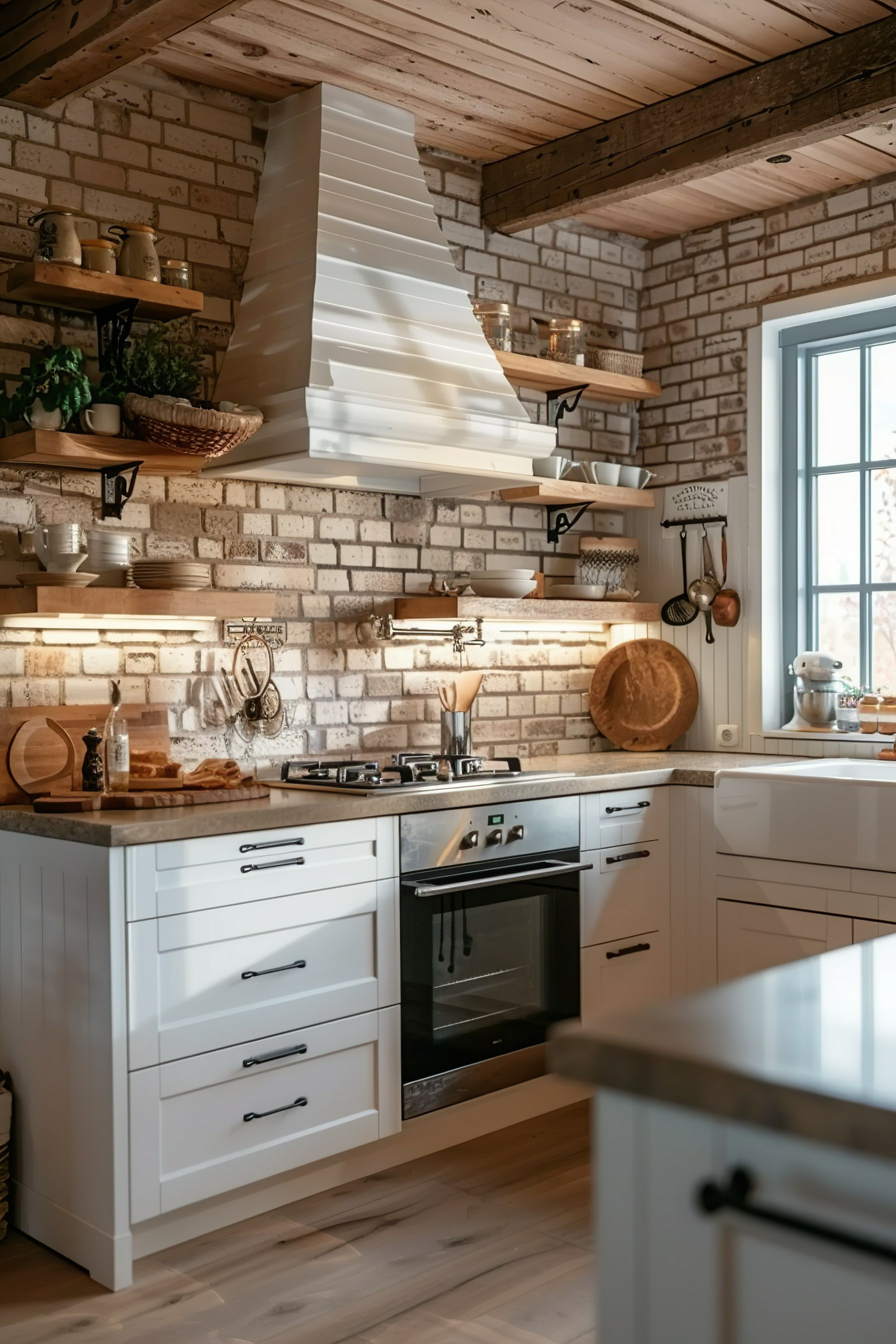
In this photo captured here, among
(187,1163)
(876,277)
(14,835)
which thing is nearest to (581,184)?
(876,277)

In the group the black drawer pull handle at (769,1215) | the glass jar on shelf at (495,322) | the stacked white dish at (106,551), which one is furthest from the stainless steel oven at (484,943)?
the black drawer pull handle at (769,1215)

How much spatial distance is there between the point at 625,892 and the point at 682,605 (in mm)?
1320

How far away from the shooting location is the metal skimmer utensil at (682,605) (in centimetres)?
470

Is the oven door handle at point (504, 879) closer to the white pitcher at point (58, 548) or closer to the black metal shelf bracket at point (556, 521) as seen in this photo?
the white pitcher at point (58, 548)

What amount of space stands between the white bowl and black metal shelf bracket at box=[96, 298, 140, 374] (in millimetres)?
1342

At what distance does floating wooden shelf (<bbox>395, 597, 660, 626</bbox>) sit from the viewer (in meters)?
3.89

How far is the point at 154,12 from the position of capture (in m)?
2.69

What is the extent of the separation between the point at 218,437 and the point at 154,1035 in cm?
143

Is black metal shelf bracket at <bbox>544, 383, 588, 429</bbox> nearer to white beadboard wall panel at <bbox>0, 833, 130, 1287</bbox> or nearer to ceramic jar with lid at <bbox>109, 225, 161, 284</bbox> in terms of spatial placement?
ceramic jar with lid at <bbox>109, 225, 161, 284</bbox>

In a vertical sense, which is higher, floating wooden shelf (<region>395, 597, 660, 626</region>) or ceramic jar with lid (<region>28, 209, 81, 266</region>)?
ceramic jar with lid (<region>28, 209, 81, 266</region>)

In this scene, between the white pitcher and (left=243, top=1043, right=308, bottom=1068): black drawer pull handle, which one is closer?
(left=243, top=1043, right=308, bottom=1068): black drawer pull handle

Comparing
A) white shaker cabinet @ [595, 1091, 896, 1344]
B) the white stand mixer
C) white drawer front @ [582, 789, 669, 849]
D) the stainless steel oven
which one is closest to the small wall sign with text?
the white stand mixer

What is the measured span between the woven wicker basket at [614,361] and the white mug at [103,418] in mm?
2014

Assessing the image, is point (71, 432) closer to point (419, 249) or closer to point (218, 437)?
point (218, 437)
